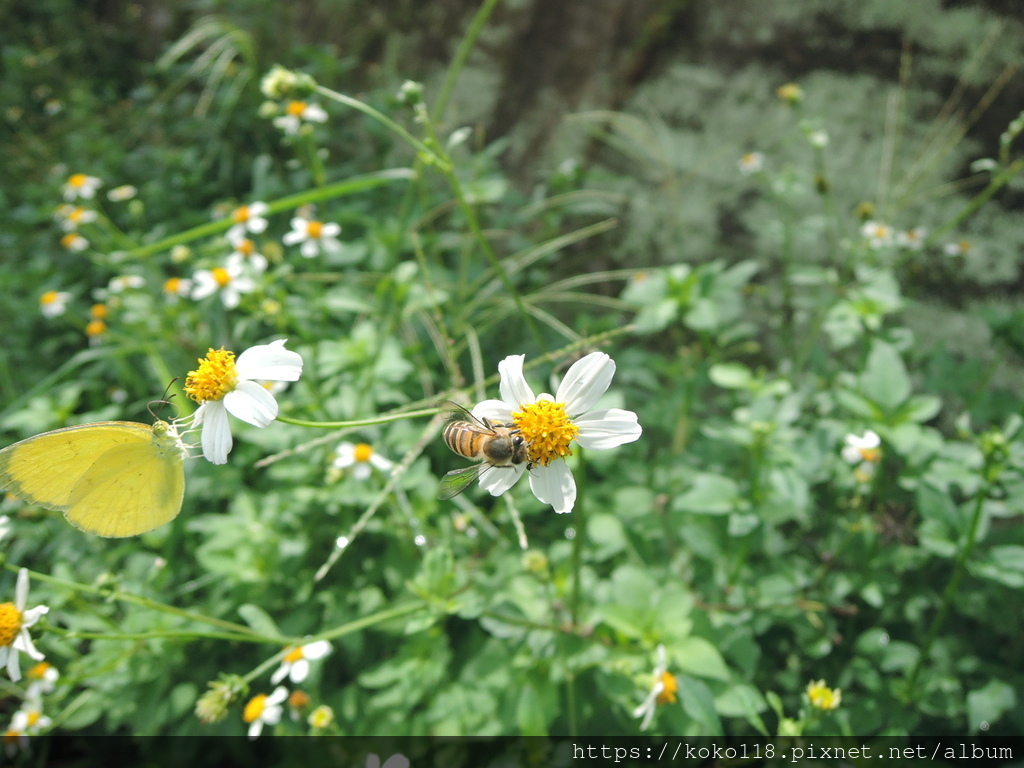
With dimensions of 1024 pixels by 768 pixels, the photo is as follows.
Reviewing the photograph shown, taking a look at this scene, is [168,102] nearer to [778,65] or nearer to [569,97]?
[569,97]

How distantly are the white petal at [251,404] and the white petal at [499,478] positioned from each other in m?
0.34

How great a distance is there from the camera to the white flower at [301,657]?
1481 millimetres

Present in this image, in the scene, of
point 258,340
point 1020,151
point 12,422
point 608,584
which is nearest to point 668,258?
point 1020,151

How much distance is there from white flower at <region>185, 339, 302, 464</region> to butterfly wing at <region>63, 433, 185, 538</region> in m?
0.13

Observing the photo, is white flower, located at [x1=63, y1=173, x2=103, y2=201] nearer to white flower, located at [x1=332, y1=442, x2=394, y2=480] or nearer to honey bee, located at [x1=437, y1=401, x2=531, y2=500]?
white flower, located at [x1=332, y1=442, x2=394, y2=480]

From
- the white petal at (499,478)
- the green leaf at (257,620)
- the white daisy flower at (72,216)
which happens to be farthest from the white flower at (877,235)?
the white daisy flower at (72,216)

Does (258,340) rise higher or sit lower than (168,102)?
lower

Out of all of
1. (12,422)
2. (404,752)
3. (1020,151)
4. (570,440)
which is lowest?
(404,752)

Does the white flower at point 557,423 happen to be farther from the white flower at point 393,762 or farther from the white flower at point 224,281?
A: the white flower at point 224,281

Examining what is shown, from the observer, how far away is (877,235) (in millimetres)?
2090

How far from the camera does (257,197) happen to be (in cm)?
282

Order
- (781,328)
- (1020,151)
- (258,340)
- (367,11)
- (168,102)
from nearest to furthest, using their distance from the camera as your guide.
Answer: (1020,151) < (781,328) < (258,340) < (367,11) < (168,102)

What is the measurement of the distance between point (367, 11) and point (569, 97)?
3.88ft

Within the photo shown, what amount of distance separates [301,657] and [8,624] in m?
0.56
